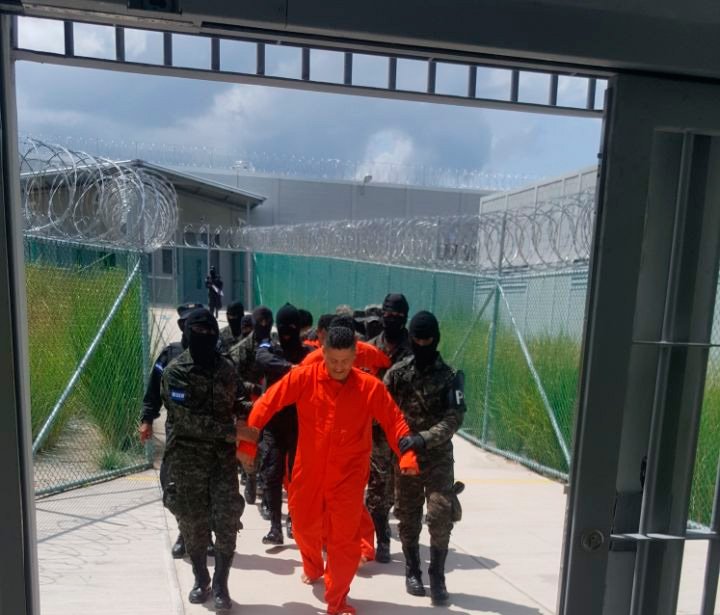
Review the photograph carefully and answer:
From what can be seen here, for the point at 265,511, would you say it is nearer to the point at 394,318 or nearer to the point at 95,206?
the point at 394,318

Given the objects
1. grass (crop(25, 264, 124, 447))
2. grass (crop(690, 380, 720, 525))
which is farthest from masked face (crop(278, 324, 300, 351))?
grass (crop(690, 380, 720, 525))

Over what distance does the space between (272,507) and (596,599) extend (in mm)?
2977

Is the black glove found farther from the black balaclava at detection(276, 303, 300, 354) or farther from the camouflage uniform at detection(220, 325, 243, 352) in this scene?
the camouflage uniform at detection(220, 325, 243, 352)

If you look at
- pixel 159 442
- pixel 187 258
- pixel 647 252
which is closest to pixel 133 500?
pixel 159 442

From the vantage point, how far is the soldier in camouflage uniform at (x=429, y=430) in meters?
3.68

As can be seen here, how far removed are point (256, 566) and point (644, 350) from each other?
126 inches

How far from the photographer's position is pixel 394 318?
4.76 metres

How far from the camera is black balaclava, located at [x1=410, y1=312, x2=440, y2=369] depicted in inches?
146

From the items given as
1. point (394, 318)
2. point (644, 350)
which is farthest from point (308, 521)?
point (644, 350)

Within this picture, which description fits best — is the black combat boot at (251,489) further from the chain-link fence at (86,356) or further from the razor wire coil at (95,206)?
the razor wire coil at (95,206)

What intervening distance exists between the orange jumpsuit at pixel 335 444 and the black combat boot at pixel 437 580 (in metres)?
0.56

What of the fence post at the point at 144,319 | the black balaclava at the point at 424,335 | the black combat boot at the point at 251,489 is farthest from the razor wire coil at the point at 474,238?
the fence post at the point at 144,319

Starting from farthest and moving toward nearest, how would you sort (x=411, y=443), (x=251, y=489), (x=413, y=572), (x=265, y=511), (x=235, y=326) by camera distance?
(x=235, y=326)
(x=251, y=489)
(x=265, y=511)
(x=413, y=572)
(x=411, y=443)

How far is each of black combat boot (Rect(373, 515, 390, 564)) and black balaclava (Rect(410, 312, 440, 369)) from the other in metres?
1.34
